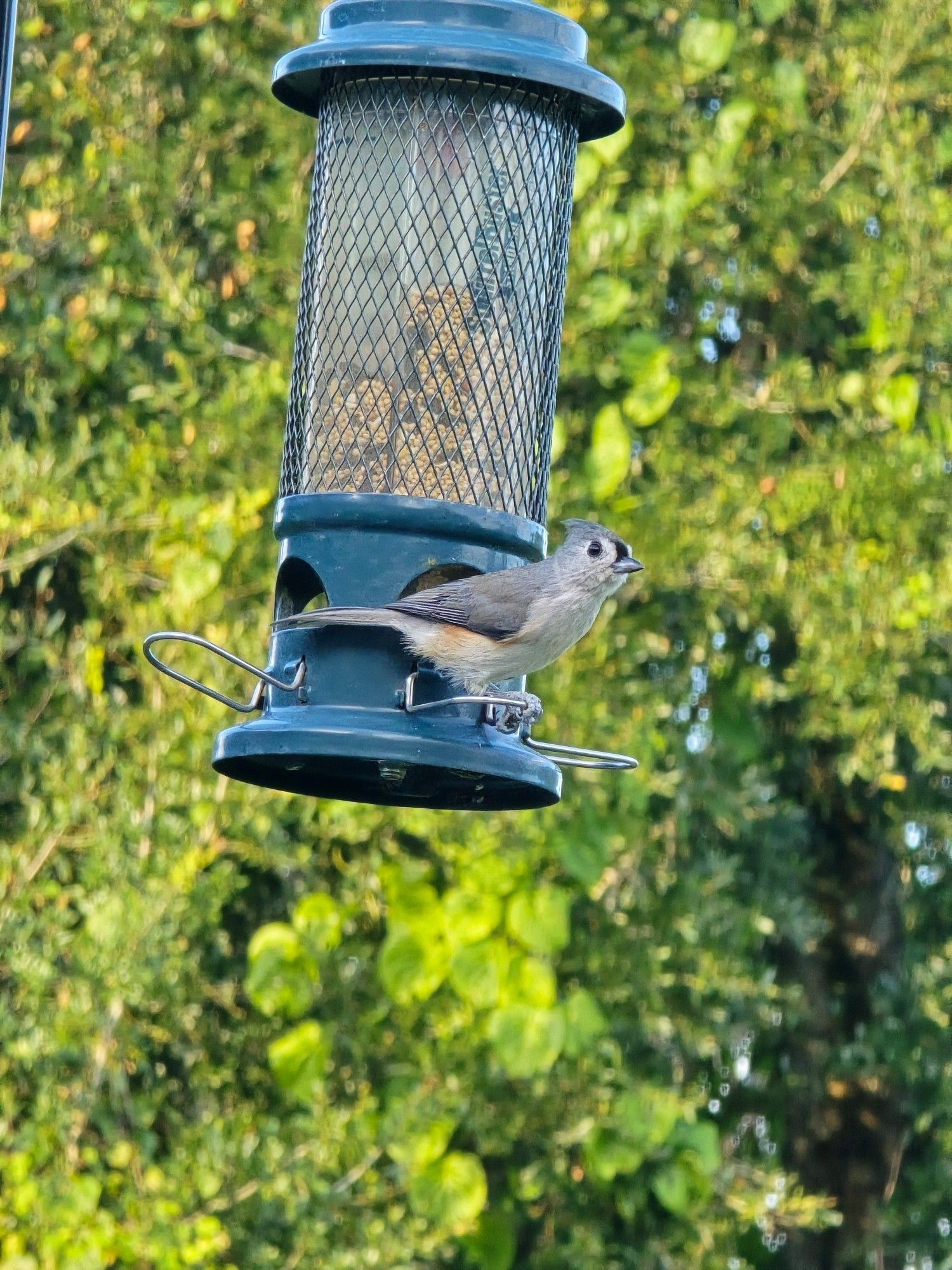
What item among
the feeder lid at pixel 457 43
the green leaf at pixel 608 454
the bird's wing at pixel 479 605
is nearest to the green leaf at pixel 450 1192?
the green leaf at pixel 608 454

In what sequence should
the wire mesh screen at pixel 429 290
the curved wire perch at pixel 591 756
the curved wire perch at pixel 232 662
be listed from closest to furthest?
the curved wire perch at pixel 232 662
the curved wire perch at pixel 591 756
the wire mesh screen at pixel 429 290

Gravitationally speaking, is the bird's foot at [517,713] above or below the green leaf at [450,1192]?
above

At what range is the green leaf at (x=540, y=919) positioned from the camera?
6.21m

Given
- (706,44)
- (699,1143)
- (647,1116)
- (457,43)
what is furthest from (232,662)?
(706,44)

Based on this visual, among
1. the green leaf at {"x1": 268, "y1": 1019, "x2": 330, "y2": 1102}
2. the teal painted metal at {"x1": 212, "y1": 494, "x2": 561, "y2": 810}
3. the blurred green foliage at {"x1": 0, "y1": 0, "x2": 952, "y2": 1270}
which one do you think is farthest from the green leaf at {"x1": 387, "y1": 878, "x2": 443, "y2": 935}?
the teal painted metal at {"x1": 212, "y1": 494, "x2": 561, "y2": 810}

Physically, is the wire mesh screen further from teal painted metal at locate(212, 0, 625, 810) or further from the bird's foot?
the bird's foot

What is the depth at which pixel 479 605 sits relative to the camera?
13.0 ft

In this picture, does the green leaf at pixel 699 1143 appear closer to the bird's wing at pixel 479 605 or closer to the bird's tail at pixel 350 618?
the bird's wing at pixel 479 605

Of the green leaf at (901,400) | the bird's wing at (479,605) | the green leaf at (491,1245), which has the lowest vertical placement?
the green leaf at (491,1245)

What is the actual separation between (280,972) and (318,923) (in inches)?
7.2

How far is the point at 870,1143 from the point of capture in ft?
26.6

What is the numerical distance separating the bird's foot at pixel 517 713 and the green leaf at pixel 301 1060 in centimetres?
239

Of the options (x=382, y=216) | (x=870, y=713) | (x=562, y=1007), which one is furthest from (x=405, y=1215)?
(x=382, y=216)

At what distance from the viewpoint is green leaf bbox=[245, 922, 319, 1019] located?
6.34m
